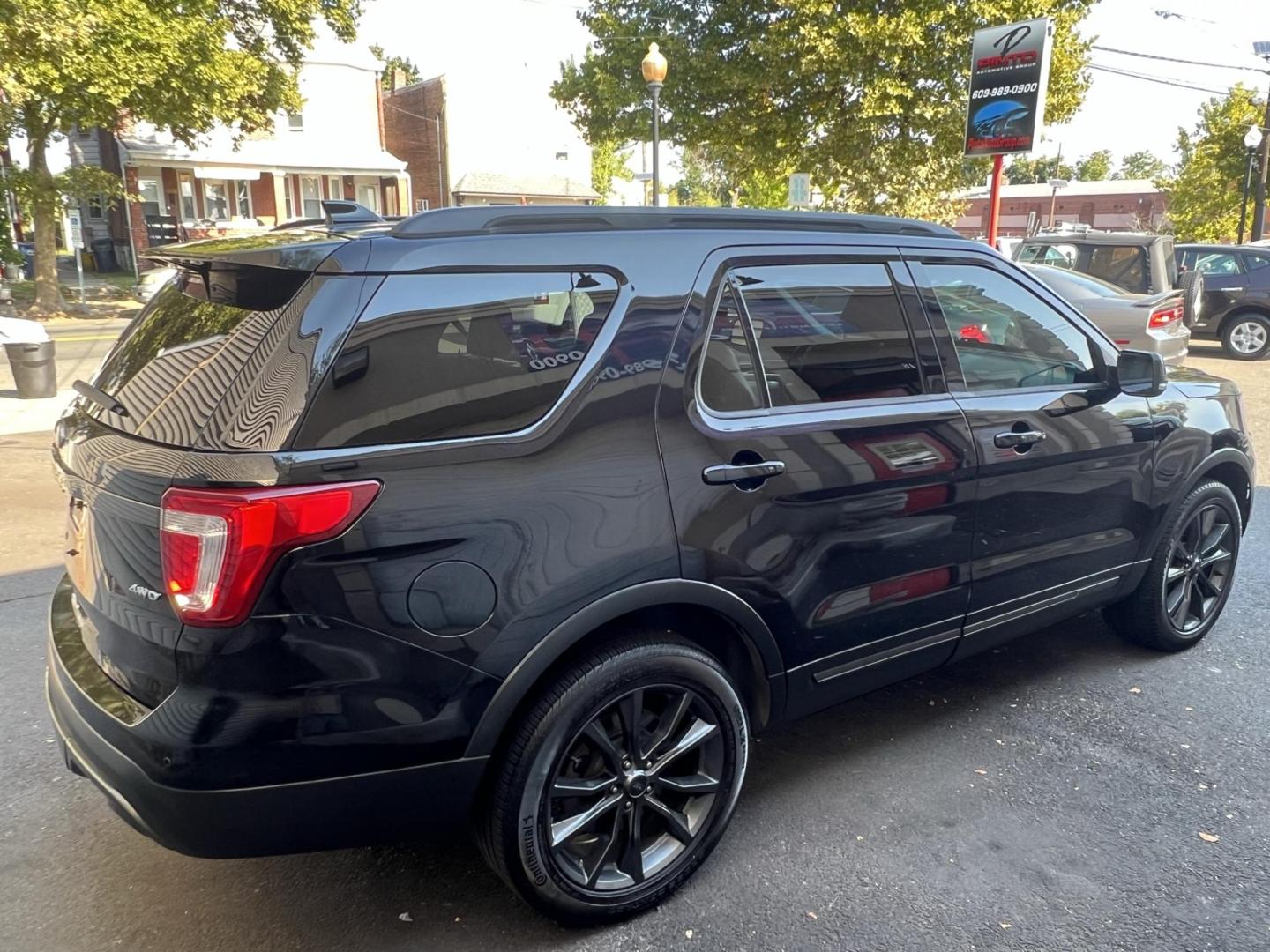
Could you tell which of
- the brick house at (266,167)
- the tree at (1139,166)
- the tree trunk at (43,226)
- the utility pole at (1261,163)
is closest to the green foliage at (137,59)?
the tree trunk at (43,226)

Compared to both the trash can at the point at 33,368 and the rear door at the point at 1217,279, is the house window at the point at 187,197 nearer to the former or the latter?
the trash can at the point at 33,368

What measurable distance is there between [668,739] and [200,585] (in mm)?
1250

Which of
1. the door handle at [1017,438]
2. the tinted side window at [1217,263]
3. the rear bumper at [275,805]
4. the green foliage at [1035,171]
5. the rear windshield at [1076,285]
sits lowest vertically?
the rear bumper at [275,805]

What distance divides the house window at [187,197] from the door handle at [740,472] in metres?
34.7

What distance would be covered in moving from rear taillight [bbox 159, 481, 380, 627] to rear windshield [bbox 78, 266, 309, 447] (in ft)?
0.69

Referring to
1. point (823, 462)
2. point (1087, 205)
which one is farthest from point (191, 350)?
point (1087, 205)

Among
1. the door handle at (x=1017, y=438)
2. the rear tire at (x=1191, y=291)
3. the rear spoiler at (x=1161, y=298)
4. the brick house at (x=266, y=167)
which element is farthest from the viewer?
the brick house at (x=266, y=167)

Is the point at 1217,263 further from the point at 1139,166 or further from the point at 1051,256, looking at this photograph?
the point at 1139,166

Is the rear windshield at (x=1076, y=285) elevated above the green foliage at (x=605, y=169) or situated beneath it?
situated beneath

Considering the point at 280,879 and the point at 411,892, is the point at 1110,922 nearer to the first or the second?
the point at 411,892

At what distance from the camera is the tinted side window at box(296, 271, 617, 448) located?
2.10 m

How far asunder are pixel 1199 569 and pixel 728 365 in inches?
110

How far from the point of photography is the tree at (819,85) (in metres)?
19.6

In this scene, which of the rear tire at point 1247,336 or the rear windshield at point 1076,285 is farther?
the rear tire at point 1247,336
